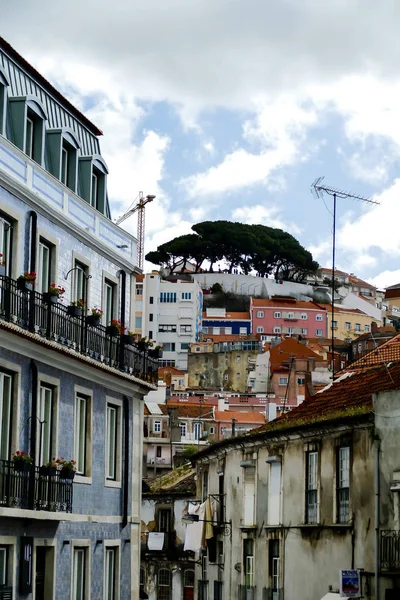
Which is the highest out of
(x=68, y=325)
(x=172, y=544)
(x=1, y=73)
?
(x=1, y=73)

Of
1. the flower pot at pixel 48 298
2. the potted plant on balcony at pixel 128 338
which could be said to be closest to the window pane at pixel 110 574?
the potted plant on balcony at pixel 128 338

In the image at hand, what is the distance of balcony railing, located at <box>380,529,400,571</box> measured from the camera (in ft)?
89.9

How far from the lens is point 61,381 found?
2566 cm

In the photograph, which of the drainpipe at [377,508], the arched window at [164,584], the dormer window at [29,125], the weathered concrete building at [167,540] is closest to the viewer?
the dormer window at [29,125]

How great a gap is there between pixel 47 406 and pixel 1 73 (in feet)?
21.1

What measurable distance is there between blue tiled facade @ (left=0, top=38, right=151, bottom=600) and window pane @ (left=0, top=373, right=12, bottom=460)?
0.02m

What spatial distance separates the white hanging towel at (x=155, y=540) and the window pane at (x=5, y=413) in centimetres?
4811

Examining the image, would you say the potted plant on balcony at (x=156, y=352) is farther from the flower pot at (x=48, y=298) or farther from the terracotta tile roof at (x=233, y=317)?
the terracotta tile roof at (x=233, y=317)

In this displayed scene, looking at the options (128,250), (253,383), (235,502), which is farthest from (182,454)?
(128,250)

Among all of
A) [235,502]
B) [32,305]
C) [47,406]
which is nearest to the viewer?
[32,305]

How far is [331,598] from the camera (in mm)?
29219

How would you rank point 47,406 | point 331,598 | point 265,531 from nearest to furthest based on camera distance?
point 47,406
point 331,598
point 265,531

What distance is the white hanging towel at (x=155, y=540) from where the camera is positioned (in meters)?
70.4

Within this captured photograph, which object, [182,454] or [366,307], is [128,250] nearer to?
[182,454]
